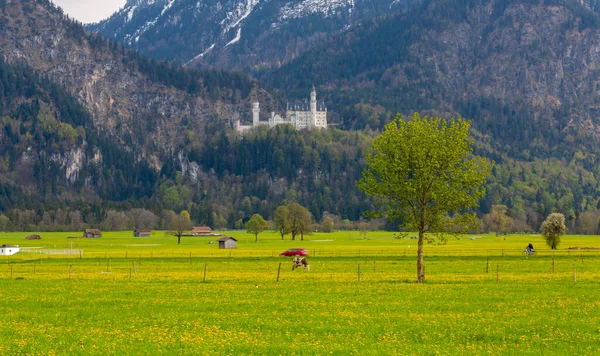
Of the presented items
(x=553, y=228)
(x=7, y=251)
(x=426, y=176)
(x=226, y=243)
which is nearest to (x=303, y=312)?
(x=426, y=176)

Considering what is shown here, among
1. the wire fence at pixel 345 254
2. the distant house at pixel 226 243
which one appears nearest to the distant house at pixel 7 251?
the wire fence at pixel 345 254

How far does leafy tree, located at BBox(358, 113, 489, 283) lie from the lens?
247 ft

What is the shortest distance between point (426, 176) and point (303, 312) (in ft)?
79.7

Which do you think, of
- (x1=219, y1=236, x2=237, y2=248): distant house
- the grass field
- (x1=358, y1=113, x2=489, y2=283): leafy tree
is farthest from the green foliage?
(x1=219, y1=236, x2=237, y2=248): distant house

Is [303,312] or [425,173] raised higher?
[425,173]

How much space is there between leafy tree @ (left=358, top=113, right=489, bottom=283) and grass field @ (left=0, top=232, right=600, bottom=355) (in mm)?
5050

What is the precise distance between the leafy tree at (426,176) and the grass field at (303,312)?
5.05 meters

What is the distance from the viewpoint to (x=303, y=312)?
54.1 meters

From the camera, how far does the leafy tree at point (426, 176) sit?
2970 inches

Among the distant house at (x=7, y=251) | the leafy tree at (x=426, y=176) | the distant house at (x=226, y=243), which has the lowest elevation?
the distant house at (x=7, y=251)

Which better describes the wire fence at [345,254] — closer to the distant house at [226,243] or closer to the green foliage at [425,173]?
the distant house at [226,243]

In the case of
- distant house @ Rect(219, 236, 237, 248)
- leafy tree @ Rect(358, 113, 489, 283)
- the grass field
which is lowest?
the grass field

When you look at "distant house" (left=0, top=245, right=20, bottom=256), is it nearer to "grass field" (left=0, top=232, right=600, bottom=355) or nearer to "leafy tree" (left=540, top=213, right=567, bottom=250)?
"grass field" (left=0, top=232, right=600, bottom=355)

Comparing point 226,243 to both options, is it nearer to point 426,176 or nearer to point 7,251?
point 7,251
